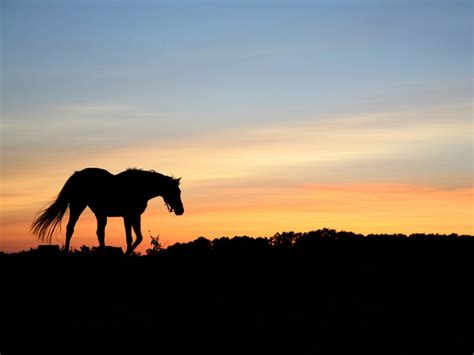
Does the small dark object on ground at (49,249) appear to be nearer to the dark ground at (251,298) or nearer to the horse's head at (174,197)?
the dark ground at (251,298)

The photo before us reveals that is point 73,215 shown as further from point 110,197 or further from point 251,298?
point 251,298

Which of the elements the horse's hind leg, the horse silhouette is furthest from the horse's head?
the horse's hind leg

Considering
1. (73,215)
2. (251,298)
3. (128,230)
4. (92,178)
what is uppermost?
(92,178)

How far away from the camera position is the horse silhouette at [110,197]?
25.7 meters

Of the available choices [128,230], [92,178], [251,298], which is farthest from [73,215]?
[251,298]

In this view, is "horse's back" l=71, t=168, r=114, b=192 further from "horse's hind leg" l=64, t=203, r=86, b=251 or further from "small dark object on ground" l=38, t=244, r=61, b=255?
"small dark object on ground" l=38, t=244, r=61, b=255

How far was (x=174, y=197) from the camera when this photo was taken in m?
26.1

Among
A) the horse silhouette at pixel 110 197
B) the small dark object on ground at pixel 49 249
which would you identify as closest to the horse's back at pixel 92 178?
the horse silhouette at pixel 110 197

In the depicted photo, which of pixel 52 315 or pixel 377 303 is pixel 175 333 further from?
pixel 377 303

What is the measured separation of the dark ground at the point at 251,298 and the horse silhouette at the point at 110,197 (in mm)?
3007

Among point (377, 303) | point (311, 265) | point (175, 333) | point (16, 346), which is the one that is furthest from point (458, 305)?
point (16, 346)

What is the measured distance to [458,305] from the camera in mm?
18156

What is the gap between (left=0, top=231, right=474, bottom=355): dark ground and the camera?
48.6 feet

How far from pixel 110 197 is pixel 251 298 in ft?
31.3
